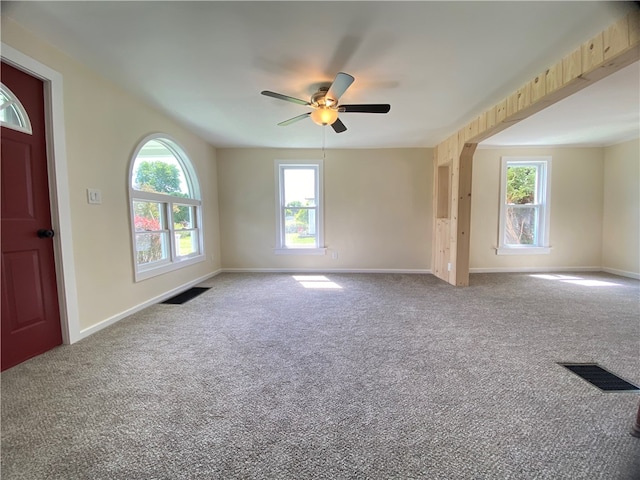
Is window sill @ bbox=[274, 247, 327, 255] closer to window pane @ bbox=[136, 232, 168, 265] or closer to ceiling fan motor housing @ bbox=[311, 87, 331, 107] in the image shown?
window pane @ bbox=[136, 232, 168, 265]

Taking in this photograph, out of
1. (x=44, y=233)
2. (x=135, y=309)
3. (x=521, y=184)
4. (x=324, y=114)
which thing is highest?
(x=324, y=114)

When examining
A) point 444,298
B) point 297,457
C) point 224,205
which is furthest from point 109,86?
point 444,298

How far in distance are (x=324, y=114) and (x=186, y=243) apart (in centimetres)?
304

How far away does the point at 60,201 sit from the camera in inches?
83.5

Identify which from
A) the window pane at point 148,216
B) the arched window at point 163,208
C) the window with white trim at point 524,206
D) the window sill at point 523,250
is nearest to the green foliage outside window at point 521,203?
the window with white trim at point 524,206

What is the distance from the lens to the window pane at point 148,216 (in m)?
3.13

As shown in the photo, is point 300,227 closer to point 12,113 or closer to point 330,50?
point 330,50

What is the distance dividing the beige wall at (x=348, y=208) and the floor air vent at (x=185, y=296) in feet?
4.45

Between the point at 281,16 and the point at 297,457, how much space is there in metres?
2.45

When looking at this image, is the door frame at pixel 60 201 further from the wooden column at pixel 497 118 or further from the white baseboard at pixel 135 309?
the wooden column at pixel 497 118

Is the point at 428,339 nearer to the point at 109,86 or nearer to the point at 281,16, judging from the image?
the point at 281,16

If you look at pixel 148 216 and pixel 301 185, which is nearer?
pixel 148 216

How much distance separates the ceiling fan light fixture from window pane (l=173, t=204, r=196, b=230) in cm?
252

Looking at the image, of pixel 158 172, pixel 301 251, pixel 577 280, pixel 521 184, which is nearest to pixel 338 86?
pixel 158 172
